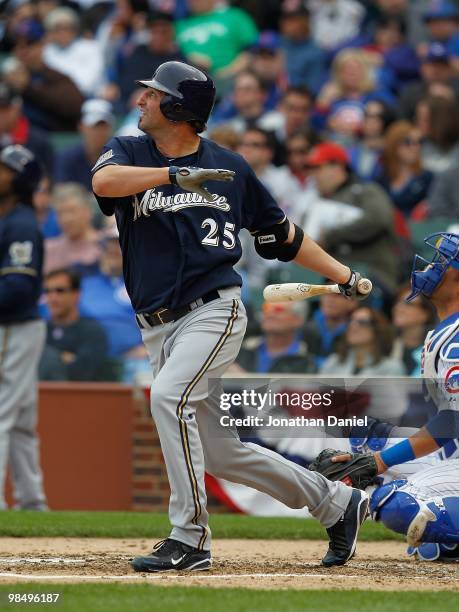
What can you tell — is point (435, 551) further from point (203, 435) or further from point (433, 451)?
point (203, 435)

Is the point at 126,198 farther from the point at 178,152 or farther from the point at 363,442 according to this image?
the point at 363,442

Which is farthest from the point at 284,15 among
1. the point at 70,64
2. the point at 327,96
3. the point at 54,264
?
the point at 54,264

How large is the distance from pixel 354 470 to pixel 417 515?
14.7 inches

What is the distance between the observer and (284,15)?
49.5 feet

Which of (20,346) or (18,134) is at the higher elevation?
(18,134)

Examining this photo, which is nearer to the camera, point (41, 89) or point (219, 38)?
point (41, 89)

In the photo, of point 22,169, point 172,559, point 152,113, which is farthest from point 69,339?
point 172,559

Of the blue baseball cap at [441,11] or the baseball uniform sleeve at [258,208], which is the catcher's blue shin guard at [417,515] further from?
the blue baseball cap at [441,11]

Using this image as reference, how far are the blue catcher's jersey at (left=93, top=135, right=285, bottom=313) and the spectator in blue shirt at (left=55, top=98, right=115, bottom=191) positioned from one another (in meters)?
7.60

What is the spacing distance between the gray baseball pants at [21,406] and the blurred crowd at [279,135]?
51.1 inches

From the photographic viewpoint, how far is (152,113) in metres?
5.71

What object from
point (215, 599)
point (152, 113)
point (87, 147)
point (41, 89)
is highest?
point (152, 113)

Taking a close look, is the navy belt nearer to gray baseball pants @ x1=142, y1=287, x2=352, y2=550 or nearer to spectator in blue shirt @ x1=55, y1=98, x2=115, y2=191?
gray baseball pants @ x1=142, y1=287, x2=352, y2=550

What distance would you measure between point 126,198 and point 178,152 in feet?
1.15
